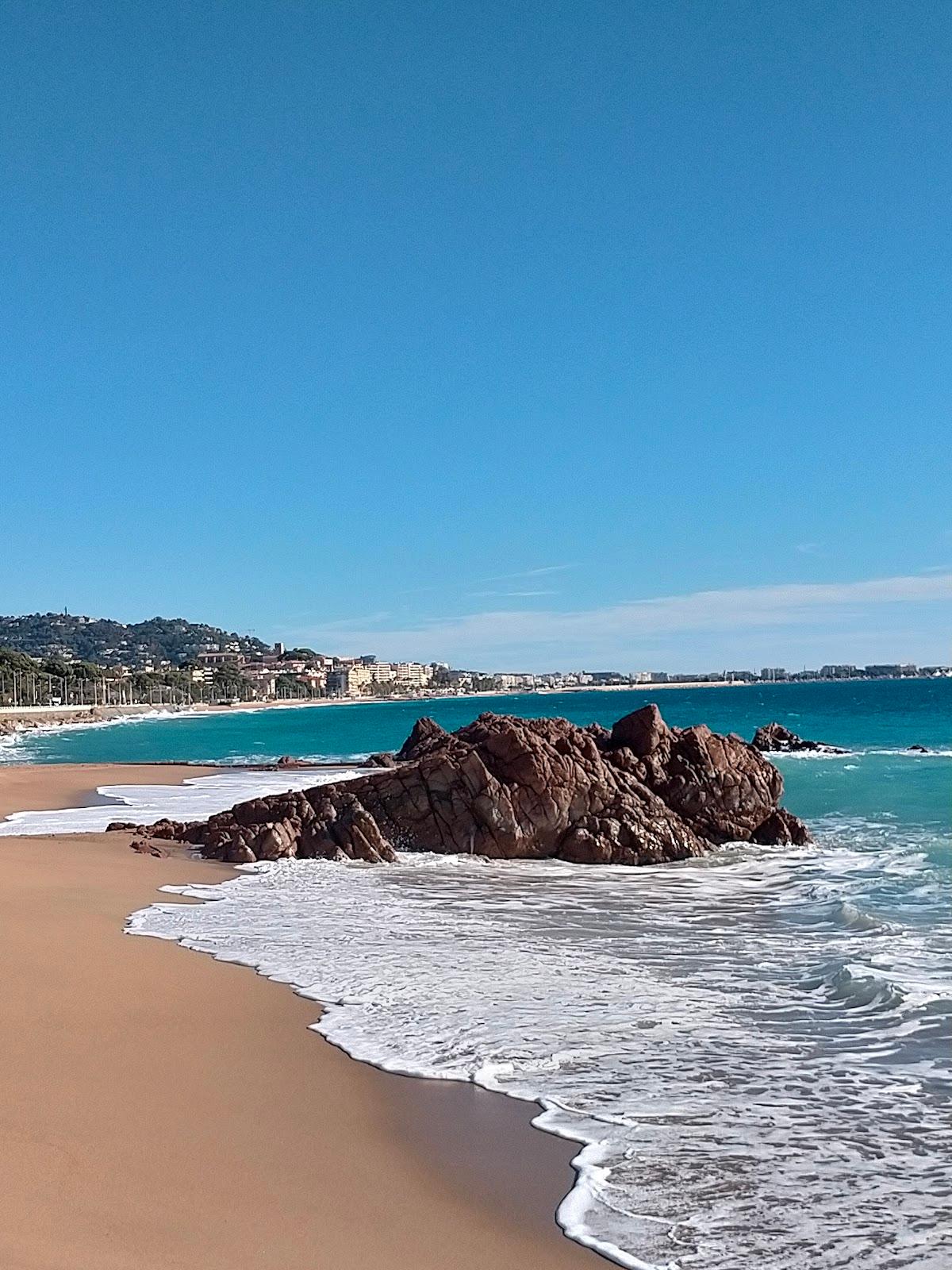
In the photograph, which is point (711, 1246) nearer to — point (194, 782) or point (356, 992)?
point (356, 992)

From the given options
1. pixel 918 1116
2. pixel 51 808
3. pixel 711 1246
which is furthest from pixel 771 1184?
pixel 51 808

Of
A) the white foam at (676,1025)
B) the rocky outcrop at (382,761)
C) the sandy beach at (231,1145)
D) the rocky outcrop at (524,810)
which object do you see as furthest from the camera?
the rocky outcrop at (382,761)

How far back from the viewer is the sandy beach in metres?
4.55

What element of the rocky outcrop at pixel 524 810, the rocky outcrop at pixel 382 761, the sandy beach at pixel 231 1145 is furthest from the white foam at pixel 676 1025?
the rocky outcrop at pixel 382 761

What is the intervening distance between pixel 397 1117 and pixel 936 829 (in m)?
16.9

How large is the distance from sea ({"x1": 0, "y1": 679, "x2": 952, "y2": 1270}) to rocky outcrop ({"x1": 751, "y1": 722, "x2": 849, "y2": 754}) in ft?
92.5

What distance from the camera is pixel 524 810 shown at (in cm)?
1778

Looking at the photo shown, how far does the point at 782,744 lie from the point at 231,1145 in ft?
149

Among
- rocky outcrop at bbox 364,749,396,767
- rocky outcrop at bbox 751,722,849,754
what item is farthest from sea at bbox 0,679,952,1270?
rocky outcrop at bbox 751,722,849,754

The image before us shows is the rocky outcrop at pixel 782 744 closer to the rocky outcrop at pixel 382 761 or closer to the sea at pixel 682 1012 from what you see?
the rocky outcrop at pixel 382 761

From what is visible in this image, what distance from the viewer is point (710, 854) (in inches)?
707

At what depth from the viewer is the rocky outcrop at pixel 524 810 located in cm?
1747

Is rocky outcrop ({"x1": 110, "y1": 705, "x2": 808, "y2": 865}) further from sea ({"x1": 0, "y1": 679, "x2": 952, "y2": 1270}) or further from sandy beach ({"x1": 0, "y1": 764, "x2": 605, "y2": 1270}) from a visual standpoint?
sandy beach ({"x1": 0, "y1": 764, "x2": 605, "y2": 1270})

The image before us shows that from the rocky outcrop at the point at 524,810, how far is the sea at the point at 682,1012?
0.54 m
